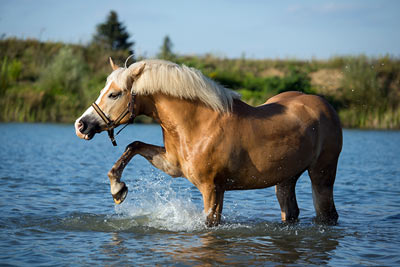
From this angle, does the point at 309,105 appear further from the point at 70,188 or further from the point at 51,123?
the point at 51,123

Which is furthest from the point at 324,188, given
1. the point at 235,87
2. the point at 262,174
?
the point at 235,87

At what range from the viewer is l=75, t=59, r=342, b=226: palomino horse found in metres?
5.62

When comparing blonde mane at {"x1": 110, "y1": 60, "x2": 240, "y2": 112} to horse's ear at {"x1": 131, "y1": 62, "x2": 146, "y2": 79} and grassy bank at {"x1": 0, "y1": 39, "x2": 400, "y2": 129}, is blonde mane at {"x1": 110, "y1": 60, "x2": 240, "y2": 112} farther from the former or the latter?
grassy bank at {"x1": 0, "y1": 39, "x2": 400, "y2": 129}

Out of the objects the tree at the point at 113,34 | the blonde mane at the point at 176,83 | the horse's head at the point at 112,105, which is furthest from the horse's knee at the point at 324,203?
the tree at the point at 113,34

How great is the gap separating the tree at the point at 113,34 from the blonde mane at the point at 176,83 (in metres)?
42.2

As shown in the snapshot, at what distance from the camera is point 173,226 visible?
663 centimetres

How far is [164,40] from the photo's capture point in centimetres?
5809

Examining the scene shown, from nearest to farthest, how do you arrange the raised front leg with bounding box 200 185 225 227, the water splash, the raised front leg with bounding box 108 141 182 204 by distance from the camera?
the raised front leg with bounding box 200 185 225 227 → the raised front leg with bounding box 108 141 182 204 → the water splash

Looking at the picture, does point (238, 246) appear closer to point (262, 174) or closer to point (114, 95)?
point (262, 174)

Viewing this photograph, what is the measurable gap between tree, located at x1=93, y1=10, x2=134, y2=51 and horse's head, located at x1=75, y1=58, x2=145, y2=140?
42.2 meters

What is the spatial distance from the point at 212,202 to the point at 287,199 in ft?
4.83

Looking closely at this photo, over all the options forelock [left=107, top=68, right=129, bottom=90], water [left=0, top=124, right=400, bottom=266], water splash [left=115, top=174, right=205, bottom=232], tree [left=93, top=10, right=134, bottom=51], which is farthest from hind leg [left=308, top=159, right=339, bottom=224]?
tree [left=93, top=10, right=134, bottom=51]

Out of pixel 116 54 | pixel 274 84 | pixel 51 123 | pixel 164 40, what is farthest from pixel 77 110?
pixel 164 40

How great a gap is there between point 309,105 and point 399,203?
3685 mm
